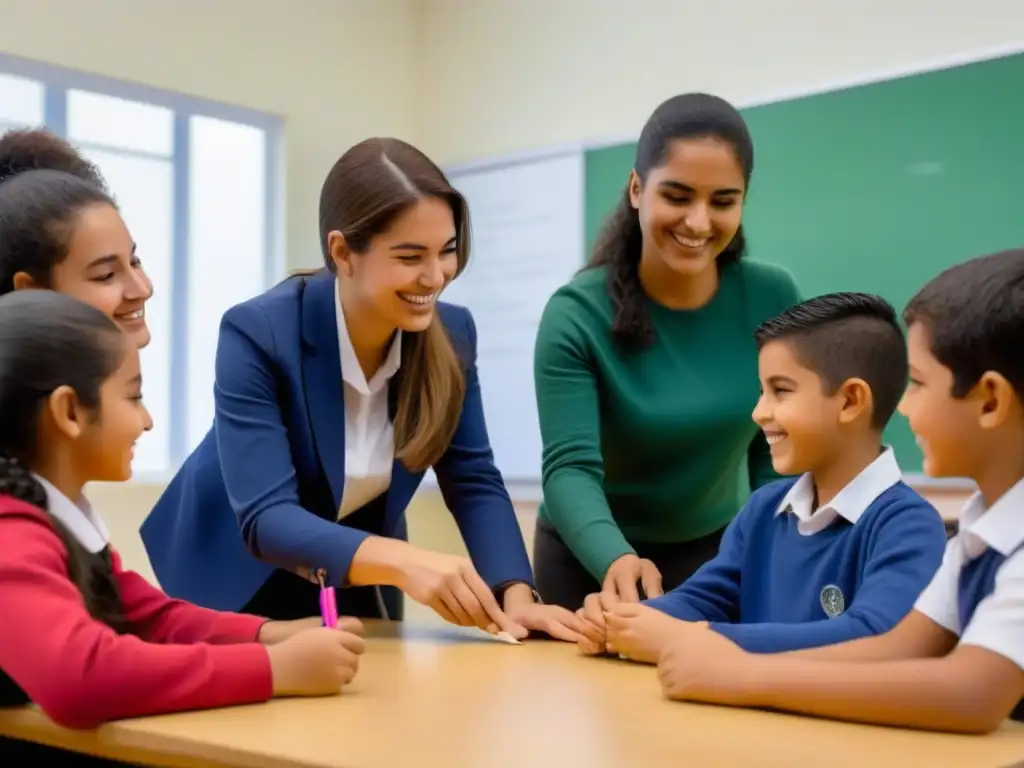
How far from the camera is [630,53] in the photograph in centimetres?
368

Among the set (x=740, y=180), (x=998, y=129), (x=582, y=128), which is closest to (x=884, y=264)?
(x=998, y=129)

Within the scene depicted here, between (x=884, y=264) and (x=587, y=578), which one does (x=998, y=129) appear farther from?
(x=587, y=578)

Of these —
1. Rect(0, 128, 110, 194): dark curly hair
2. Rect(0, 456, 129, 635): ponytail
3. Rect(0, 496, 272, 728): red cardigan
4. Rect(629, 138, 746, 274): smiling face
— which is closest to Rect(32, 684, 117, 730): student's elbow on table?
Rect(0, 496, 272, 728): red cardigan

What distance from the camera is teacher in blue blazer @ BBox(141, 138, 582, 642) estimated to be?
60.0 inches

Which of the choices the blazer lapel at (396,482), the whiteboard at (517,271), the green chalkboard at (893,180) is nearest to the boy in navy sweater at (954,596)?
the blazer lapel at (396,482)

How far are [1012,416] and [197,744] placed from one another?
0.76 m

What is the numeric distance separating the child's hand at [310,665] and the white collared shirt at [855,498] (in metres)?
0.55

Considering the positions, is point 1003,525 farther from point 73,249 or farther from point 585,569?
point 73,249

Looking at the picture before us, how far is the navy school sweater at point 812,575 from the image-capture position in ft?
3.77

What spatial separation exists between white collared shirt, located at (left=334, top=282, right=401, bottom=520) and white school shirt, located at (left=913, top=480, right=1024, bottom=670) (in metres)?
0.79

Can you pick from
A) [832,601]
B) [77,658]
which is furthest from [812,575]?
[77,658]

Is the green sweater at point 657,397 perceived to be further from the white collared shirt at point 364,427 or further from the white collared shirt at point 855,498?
the white collared shirt at point 855,498

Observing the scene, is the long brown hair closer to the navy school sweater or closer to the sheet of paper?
the sheet of paper

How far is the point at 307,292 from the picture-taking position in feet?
5.35
